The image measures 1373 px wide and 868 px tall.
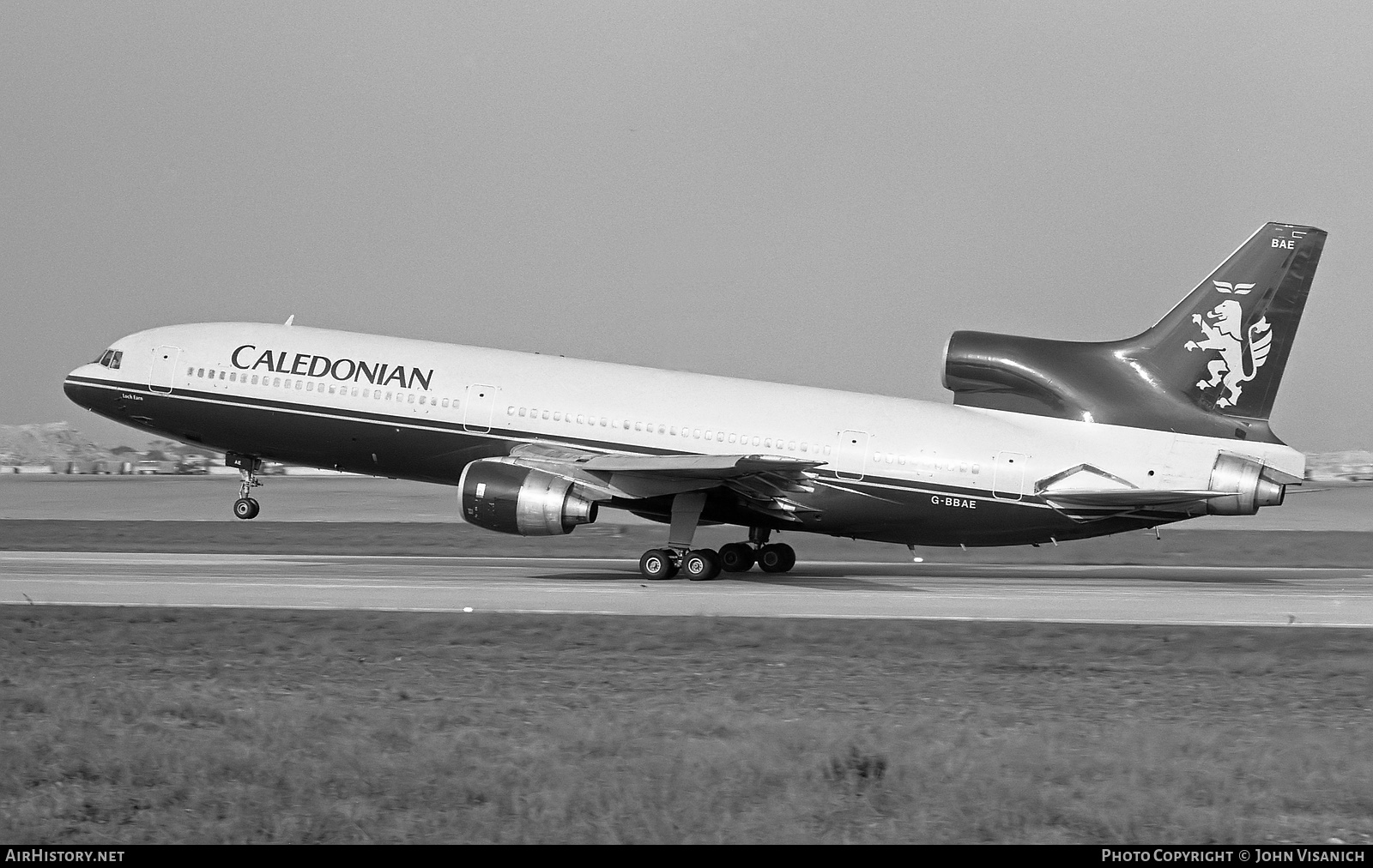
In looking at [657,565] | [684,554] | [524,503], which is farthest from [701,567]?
[524,503]

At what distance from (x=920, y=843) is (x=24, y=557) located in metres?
28.3

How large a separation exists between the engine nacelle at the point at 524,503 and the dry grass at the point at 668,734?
7.61m

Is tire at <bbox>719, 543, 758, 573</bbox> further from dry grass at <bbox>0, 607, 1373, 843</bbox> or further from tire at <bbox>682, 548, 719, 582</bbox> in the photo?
dry grass at <bbox>0, 607, 1373, 843</bbox>

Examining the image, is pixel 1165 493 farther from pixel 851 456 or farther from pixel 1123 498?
pixel 851 456

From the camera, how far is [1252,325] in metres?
28.5

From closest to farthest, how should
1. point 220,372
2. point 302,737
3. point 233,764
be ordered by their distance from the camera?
point 233,764, point 302,737, point 220,372

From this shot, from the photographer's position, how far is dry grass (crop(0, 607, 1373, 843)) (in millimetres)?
8977

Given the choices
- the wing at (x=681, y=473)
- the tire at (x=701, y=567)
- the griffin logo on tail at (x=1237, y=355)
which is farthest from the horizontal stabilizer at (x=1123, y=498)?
the tire at (x=701, y=567)

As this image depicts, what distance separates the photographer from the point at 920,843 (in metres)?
8.51

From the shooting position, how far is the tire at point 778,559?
31281 mm

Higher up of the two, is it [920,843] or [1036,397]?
[1036,397]

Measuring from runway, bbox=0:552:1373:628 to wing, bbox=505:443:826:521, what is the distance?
6.07 ft
